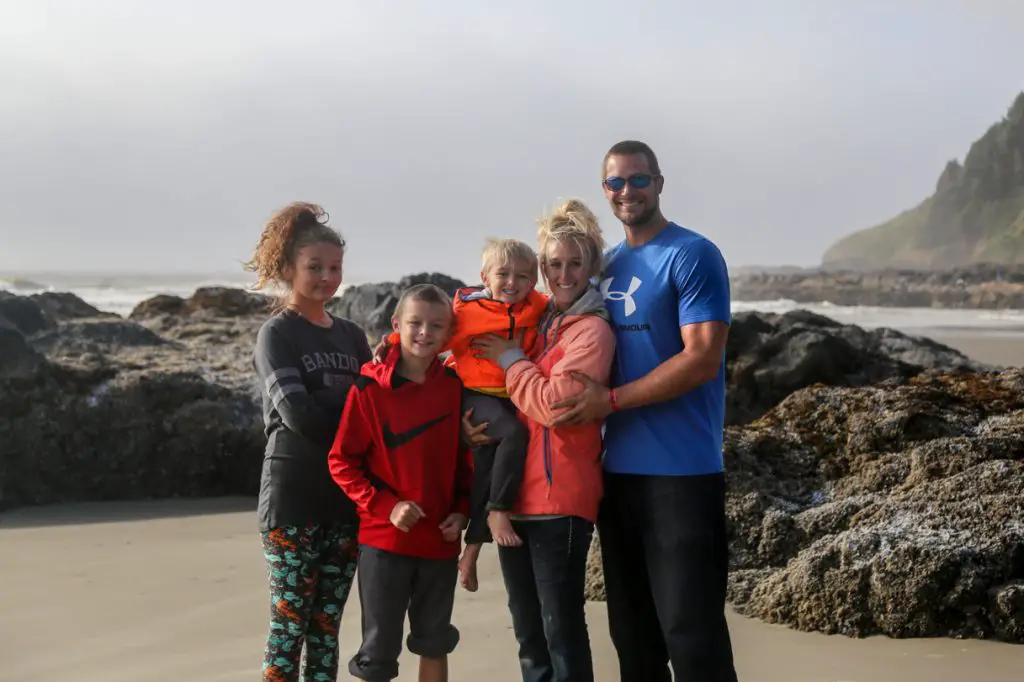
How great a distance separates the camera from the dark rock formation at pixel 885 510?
13.8 feet

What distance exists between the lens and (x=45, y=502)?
274 inches

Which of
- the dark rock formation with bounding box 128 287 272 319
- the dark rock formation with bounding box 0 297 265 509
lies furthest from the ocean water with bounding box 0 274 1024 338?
the dark rock formation with bounding box 0 297 265 509

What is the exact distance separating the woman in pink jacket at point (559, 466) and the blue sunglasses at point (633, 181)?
0.11 meters

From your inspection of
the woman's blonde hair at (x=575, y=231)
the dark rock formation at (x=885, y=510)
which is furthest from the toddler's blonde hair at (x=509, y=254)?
the dark rock formation at (x=885, y=510)

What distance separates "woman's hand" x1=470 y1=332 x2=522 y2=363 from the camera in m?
3.41

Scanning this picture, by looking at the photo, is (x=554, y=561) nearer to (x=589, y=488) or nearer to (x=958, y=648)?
(x=589, y=488)

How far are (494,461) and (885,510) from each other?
214 centimetres

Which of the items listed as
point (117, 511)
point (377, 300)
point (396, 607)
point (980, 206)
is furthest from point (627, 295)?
point (980, 206)

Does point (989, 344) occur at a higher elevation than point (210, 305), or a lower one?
lower

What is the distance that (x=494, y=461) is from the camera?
3.38 meters

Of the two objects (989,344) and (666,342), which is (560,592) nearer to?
(666,342)

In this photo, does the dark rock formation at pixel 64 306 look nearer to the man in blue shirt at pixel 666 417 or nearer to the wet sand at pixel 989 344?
the man in blue shirt at pixel 666 417

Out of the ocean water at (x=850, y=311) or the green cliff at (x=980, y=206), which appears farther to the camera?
the green cliff at (x=980, y=206)

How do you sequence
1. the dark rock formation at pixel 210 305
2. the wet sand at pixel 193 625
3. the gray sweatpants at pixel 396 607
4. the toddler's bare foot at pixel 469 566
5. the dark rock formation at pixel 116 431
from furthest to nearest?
1. the dark rock formation at pixel 210 305
2. the dark rock formation at pixel 116 431
3. the wet sand at pixel 193 625
4. the toddler's bare foot at pixel 469 566
5. the gray sweatpants at pixel 396 607
